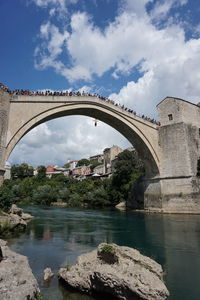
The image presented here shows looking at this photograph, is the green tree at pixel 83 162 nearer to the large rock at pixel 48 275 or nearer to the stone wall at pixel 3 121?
the stone wall at pixel 3 121

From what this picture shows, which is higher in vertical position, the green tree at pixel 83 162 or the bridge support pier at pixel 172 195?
the green tree at pixel 83 162

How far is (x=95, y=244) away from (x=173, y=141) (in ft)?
38.1

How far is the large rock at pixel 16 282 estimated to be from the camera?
8.80ft

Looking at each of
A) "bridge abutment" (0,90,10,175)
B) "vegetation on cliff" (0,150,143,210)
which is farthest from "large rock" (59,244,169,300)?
"vegetation on cliff" (0,150,143,210)

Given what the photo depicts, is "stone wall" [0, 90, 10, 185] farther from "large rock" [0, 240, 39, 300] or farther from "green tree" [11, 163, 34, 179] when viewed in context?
"green tree" [11, 163, 34, 179]

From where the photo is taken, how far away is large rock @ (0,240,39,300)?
2682 millimetres

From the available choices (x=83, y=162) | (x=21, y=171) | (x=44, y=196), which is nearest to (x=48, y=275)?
(x=44, y=196)

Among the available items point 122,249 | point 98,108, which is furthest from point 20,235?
point 98,108

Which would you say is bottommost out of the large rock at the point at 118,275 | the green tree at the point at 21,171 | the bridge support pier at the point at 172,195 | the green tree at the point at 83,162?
the large rock at the point at 118,275

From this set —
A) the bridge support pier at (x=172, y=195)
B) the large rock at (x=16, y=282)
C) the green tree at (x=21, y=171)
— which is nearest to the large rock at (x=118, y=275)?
the large rock at (x=16, y=282)

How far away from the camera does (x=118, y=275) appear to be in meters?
3.66

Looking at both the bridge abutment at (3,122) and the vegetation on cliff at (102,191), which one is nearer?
the bridge abutment at (3,122)

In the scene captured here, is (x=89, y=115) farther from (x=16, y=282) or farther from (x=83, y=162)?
(x=83, y=162)

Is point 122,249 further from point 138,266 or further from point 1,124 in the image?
point 1,124
